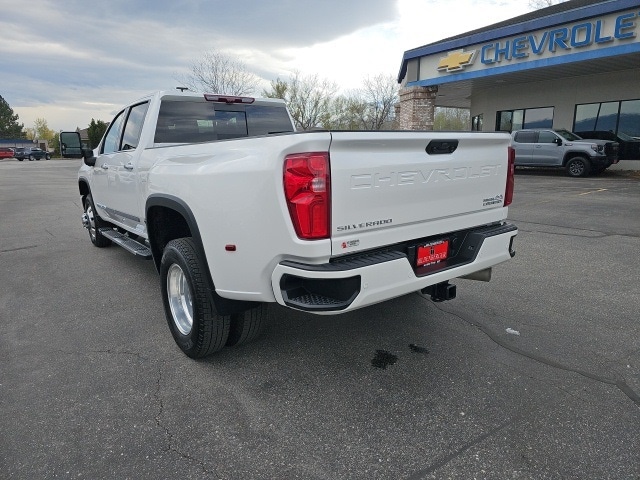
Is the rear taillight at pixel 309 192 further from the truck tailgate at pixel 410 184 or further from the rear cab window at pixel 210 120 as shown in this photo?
the rear cab window at pixel 210 120

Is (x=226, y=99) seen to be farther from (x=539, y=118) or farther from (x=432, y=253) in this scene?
(x=539, y=118)

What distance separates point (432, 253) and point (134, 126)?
357 centimetres

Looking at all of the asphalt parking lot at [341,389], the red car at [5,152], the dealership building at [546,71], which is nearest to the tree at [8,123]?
the red car at [5,152]

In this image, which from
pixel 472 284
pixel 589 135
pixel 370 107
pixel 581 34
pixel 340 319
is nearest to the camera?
pixel 340 319

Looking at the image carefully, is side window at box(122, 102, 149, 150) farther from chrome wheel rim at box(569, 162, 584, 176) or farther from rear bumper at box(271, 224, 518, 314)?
chrome wheel rim at box(569, 162, 584, 176)

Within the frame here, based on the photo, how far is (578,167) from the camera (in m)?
16.7

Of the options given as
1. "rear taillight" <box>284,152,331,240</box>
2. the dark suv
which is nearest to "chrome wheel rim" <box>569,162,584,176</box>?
"rear taillight" <box>284,152,331,240</box>

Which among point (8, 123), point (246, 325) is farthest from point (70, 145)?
point (8, 123)

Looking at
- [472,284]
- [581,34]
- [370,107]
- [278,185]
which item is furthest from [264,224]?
[370,107]

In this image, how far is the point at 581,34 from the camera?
14.9 meters

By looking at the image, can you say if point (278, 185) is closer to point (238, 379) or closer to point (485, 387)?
point (238, 379)

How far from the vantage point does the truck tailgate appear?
2.39 metres

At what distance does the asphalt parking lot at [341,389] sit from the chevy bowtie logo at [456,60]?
15.4 metres

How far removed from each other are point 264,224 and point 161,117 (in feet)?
8.23
